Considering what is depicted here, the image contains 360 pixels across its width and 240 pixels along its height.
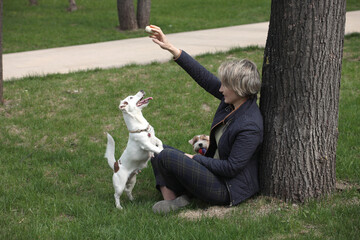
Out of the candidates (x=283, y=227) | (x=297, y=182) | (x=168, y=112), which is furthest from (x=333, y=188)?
(x=168, y=112)

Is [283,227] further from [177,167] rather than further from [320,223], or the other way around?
[177,167]

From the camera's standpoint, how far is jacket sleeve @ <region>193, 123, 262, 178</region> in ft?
11.2

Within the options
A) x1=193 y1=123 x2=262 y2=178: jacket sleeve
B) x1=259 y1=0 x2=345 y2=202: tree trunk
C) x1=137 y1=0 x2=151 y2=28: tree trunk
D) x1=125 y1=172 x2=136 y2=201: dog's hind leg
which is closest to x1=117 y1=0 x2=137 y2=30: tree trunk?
x1=137 y1=0 x2=151 y2=28: tree trunk

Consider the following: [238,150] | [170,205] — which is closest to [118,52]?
[170,205]

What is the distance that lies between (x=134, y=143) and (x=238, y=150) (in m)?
0.82

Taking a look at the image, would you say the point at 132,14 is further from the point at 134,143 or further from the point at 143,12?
the point at 134,143

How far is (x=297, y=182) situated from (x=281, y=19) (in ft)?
4.13

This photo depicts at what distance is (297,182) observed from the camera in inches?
141

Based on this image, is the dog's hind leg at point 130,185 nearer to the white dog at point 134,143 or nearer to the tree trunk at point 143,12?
the white dog at point 134,143

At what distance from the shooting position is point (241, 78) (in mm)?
3461

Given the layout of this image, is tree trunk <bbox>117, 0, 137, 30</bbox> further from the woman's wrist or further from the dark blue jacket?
the dark blue jacket

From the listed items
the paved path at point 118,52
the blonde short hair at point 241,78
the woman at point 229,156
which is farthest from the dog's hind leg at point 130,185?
the paved path at point 118,52

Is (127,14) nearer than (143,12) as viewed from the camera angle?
Yes

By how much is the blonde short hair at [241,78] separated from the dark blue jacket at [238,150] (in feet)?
0.48
